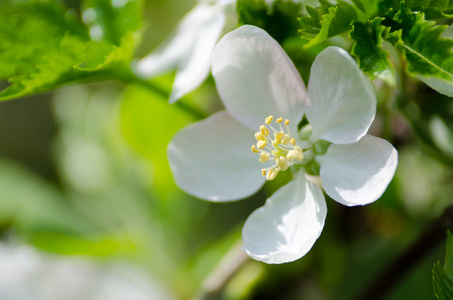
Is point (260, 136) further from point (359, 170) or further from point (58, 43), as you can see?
point (58, 43)

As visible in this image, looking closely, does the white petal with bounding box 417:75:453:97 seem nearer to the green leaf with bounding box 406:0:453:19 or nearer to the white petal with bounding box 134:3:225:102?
the green leaf with bounding box 406:0:453:19

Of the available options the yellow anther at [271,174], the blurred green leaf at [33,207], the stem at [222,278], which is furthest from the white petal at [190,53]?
the blurred green leaf at [33,207]

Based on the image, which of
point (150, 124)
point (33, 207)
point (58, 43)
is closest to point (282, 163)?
point (58, 43)

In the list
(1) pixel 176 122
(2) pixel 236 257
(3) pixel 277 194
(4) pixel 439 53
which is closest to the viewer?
(4) pixel 439 53

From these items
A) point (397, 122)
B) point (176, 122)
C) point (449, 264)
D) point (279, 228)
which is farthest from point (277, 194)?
point (176, 122)

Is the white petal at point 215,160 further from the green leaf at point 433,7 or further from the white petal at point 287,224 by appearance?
the green leaf at point 433,7

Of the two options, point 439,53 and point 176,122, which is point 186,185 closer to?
point 439,53

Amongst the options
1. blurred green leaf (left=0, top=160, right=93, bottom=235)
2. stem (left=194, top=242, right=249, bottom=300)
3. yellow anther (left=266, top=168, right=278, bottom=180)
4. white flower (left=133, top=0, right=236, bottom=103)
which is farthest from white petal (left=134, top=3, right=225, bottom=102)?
blurred green leaf (left=0, top=160, right=93, bottom=235)
